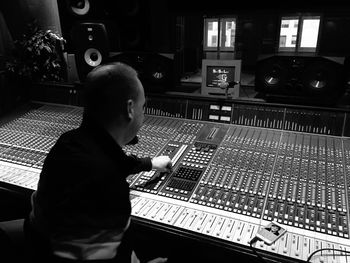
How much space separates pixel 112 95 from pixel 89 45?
166 centimetres

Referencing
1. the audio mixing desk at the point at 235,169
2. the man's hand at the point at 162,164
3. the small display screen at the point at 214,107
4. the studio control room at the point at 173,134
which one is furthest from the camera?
the small display screen at the point at 214,107

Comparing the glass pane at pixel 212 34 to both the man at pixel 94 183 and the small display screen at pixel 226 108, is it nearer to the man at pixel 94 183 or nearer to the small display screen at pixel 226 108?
the small display screen at pixel 226 108

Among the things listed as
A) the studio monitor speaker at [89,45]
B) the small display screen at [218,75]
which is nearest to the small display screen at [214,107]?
the small display screen at [218,75]

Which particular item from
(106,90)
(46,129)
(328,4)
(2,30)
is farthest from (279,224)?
(2,30)

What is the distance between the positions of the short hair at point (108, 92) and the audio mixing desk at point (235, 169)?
500mm

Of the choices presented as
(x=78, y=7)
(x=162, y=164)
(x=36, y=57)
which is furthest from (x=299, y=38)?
(x=36, y=57)

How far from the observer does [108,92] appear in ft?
3.49

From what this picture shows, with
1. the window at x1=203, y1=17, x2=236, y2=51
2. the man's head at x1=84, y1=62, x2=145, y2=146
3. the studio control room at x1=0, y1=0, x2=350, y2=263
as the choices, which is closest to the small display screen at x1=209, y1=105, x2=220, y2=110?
the studio control room at x1=0, y1=0, x2=350, y2=263

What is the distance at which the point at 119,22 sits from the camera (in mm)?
2664

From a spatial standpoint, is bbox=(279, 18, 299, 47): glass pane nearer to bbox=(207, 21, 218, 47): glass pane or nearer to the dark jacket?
bbox=(207, 21, 218, 47): glass pane

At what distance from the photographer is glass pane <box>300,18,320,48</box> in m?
2.12

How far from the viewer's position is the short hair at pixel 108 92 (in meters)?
1.06

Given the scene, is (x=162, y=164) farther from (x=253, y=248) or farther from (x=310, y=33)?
(x=310, y=33)

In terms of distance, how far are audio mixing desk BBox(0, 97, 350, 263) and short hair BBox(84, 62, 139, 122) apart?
50 centimetres
